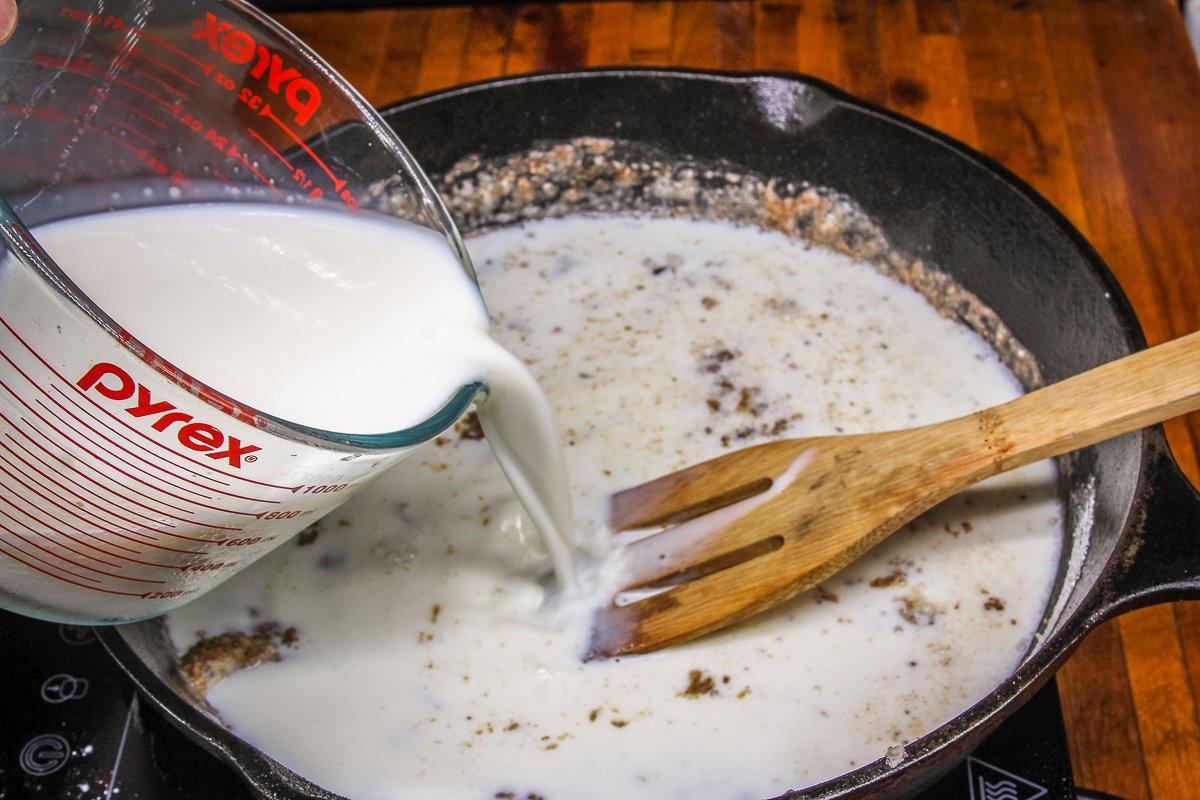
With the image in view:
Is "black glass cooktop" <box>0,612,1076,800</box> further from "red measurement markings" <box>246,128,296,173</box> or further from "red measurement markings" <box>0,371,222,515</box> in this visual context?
"red measurement markings" <box>246,128,296,173</box>

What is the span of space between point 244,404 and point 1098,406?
0.65 metres

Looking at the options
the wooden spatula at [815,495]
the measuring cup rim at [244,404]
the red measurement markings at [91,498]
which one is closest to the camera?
the measuring cup rim at [244,404]

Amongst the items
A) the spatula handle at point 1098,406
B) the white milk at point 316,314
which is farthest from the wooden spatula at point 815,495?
the white milk at point 316,314

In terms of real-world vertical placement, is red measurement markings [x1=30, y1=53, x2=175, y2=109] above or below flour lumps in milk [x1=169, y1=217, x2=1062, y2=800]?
above

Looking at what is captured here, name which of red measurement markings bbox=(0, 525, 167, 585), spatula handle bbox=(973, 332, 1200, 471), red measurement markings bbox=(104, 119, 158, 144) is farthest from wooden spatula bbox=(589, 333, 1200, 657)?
red measurement markings bbox=(104, 119, 158, 144)

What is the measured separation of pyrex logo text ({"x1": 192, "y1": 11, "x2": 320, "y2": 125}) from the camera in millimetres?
982

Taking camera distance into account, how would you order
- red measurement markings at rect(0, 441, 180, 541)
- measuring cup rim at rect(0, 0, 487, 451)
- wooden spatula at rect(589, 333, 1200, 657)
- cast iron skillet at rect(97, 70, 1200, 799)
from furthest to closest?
wooden spatula at rect(589, 333, 1200, 657), cast iron skillet at rect(97, 70, 1200, 799), red measurement markings at rect(0, 441, 180, 541), measuring cup rim at rect(0, 0, 487, 451)

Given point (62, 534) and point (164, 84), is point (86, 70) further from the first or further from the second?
point (62, 534)

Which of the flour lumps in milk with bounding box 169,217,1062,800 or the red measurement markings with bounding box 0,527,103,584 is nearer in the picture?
the red measurement markings with bounding box 0,527,103,584

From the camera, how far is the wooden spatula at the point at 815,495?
0.95m

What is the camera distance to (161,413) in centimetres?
69

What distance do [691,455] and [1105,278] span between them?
1.38ft

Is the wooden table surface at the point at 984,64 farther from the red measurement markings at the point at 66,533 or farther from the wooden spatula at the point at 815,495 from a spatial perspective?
the red measurement markings at the point at 66,533

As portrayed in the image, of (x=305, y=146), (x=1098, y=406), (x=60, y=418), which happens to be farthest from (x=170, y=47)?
(x=1098, y=406)
